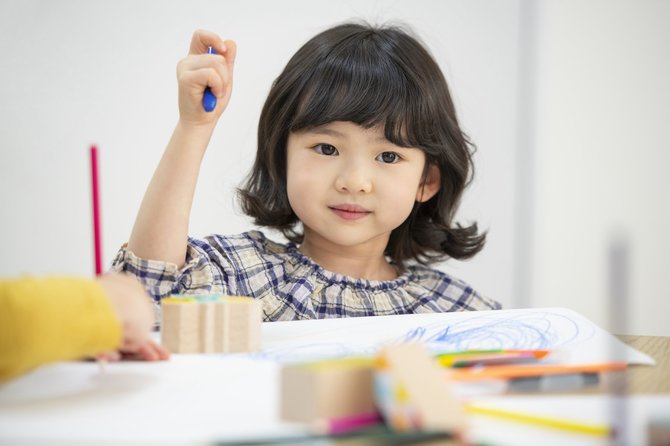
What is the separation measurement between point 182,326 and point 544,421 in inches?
Result: 10.5

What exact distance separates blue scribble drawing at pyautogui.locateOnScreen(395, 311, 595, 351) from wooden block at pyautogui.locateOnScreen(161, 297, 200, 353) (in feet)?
0.50

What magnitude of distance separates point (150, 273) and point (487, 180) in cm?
99

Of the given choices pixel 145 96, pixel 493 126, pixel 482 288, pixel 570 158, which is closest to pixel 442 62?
pixel 493 126

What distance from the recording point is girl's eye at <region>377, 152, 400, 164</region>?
0.92 metres

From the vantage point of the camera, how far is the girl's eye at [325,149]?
91cm

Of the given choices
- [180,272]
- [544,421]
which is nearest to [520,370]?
[544,421]

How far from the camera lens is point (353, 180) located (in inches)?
34.2

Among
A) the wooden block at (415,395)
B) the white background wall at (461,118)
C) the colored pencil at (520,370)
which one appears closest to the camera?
the wooden block at (415,395)

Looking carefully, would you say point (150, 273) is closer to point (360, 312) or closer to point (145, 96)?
point (360, 312)

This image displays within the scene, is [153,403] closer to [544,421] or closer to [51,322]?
[51,322]

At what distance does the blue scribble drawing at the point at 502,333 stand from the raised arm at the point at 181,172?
0.85 feet

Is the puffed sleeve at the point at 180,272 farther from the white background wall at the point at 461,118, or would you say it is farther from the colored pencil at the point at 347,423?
the white background wall at the point at 461,118

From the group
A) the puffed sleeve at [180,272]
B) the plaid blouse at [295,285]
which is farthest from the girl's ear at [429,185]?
the puffed sleeve at [180,272]

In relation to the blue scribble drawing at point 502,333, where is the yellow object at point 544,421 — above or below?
above
